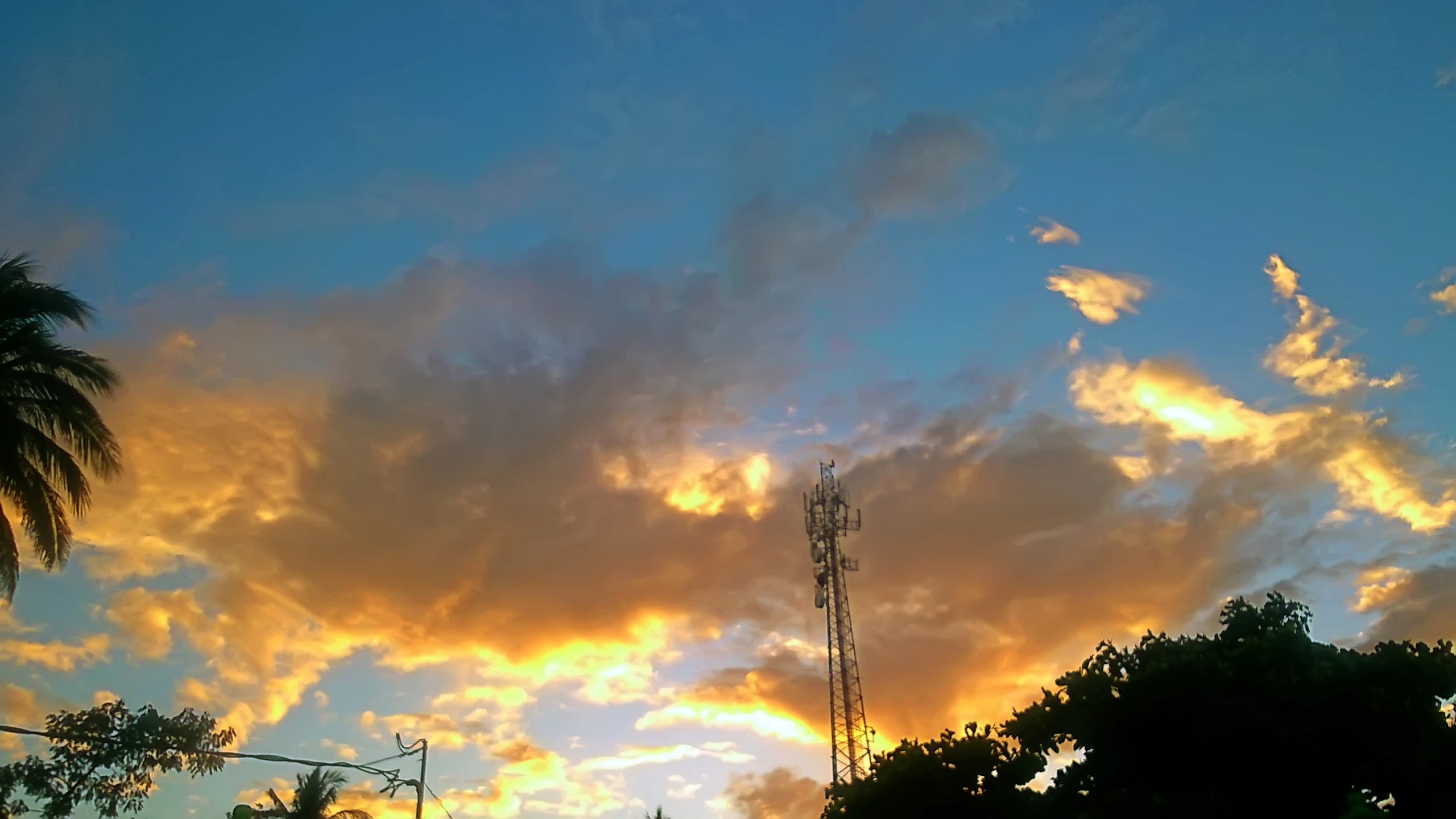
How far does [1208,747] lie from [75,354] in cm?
2738

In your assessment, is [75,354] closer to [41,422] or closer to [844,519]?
[41,422]

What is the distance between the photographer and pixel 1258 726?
76.0 ft

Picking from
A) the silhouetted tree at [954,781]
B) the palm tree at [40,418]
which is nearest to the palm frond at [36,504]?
the palm tree at [40,418]

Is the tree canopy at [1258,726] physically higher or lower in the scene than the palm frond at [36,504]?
lower

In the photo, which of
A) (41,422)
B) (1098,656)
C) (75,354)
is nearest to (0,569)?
(41,422)

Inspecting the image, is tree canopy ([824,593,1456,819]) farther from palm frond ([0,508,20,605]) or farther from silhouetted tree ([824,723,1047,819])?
palm frond ([0,508,20,605])

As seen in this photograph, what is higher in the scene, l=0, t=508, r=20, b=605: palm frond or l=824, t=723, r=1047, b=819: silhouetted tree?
l=0, t=508, r=20, b=605: palm frond

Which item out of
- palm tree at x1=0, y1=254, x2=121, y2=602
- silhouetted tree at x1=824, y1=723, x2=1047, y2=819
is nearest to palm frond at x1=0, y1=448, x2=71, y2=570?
palm tree at x1=0, y1=254, x2=121, y2=602

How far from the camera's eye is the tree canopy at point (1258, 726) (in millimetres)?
22734

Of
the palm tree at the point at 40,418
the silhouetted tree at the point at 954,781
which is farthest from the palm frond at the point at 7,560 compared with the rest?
the silhouetted tree at the point at 954,781

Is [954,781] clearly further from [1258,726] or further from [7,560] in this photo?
[7,560]

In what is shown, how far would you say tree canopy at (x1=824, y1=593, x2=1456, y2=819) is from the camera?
22734mm

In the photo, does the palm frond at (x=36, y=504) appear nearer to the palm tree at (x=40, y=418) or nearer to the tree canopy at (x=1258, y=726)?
the palm tree at (x=40, y=418)

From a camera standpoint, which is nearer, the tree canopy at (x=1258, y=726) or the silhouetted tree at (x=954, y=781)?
the tree canopy at (x=1258, y=726)
